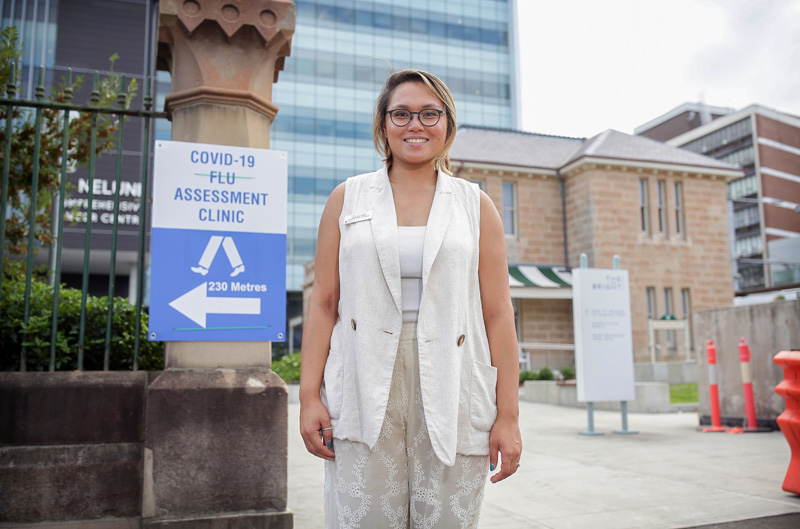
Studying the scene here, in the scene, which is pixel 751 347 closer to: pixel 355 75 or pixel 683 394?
pixel 683 394

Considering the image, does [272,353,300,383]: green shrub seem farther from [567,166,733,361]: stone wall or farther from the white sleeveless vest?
the white sleeveless vest

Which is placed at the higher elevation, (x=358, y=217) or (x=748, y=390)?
(x=358, y=217)

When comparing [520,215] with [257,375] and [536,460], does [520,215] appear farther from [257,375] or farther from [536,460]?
[257,375]

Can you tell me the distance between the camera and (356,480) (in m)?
1.93

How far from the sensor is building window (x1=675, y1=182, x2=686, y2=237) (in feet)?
84.5

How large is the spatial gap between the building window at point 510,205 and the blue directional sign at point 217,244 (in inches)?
839

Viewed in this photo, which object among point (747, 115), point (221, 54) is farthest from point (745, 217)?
point (221, 54)

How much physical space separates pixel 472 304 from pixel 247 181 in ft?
8.34

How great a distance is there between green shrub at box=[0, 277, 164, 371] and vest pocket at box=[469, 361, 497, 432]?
2978 millimetres

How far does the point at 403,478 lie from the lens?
1.96 meters

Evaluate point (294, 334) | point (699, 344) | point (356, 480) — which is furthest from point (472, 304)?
point (294, 334)

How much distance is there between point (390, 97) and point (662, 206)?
25.8 m

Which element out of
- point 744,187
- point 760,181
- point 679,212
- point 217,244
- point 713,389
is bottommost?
point 713,389

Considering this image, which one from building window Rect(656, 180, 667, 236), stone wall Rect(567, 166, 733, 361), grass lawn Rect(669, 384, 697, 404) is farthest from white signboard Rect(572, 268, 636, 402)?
building window Rect(656, 180, 667, 236)
